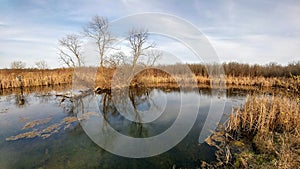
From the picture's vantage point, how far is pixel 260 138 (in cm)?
433

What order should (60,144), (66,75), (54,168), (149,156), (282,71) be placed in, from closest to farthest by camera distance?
(54,168)
(149,156)
(60,144)
(282,71)
(66,75)

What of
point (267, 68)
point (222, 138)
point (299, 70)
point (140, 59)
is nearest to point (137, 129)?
point (222, 138)

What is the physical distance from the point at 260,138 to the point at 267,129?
0.59 metres

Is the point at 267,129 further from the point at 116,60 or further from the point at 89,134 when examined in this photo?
the point at 116,60

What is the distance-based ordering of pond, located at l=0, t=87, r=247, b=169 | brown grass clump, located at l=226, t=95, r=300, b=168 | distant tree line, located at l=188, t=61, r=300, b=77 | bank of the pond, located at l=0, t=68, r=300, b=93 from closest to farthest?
1. brown grass clump, located at l=226, t=95, r=300, b=168
2. pond, located at l=0, t=87, r=247, b=169
3. bank of the pond, located at l=0, t=68, r=300, b=93
4. distant tree line, located at l=188, t=61, r=300, b=77

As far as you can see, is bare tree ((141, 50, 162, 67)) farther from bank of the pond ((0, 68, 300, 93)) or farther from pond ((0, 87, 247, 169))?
pond ((0, 87, 247, 169))

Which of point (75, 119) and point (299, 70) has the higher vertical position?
point (299, 70)

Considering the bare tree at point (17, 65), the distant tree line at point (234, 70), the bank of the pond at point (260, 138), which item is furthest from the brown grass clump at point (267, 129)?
the bare tree at point (17, 65)

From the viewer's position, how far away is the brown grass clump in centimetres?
354

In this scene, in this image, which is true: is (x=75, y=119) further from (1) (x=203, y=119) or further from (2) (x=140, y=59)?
(2) (x=140, y=59)

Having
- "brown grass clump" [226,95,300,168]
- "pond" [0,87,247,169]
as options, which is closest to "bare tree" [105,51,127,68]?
"pond" [0,87,247,169]

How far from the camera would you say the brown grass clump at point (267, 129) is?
354cm

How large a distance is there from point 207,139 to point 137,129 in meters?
2.19

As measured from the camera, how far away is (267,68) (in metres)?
16.8
